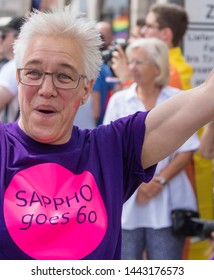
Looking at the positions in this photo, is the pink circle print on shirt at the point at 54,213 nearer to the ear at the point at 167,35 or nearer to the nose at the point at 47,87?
the nose at the point at 47,87

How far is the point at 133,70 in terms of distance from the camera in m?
5.12

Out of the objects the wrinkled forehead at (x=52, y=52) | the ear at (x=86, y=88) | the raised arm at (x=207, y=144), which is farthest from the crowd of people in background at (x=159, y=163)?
the wrinkled forehead at (x=52, y=52)

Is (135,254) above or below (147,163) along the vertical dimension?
below

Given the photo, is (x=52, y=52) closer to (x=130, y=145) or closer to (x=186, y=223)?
(x=130, y=145)

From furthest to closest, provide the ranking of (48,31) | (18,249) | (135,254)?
(135,254), (48,31), (18,249)

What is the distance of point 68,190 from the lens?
2.44 meters

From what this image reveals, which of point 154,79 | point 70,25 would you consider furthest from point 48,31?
point 154,79

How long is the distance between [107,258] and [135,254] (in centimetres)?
243

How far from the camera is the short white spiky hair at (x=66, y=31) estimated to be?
2.54 m

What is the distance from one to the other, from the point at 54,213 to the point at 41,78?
0.44 m

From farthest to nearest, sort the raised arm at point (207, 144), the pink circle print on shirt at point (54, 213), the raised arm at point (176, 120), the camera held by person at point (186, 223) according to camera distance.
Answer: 1. the camera held by person at point (186, 223)
2. the raised arm at point (207, 144)
3. the raised arm at point (176, 120)
4. the pink circle print on shirt at point (54, 213)

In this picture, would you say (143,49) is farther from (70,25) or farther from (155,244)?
(70,25)

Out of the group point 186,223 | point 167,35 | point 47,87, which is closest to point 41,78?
point 47,87

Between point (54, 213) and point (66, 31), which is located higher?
point (66, 31)
